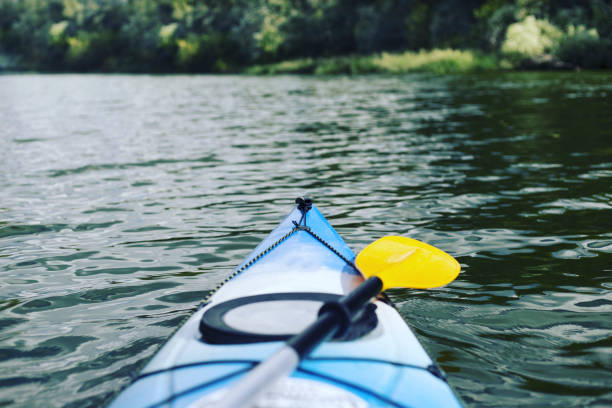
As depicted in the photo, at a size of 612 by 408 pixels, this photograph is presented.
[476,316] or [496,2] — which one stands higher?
[496,2]

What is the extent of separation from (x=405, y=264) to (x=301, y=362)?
1.27m

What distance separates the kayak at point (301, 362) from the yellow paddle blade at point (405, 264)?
0.13m

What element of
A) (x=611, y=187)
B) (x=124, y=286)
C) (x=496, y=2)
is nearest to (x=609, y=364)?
(x=124, y=286)

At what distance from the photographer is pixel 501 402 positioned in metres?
2.57

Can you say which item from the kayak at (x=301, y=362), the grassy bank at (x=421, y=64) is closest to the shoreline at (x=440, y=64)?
the grassy bank at (x=421, y=64)

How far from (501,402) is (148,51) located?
6301 centimetres

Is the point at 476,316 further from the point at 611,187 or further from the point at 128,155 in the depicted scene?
the point at 128,155

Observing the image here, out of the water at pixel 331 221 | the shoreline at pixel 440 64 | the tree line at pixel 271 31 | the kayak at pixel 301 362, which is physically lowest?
the water at pixel 331 221

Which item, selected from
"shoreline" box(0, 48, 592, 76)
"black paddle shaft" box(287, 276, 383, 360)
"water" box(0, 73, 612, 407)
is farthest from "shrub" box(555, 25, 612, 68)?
"black paddle shaft" box(287, 276, 383, 360)

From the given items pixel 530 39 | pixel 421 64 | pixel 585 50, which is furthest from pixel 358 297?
pixel 421 64

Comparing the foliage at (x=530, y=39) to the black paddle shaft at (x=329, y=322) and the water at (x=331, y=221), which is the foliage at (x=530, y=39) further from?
the black paddle shaft at (x=329, y=322)

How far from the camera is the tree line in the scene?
101 ft

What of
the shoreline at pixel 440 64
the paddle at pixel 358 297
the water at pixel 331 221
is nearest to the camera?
the paddle at pixel 358 297

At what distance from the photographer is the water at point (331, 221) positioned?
9.73 feet
